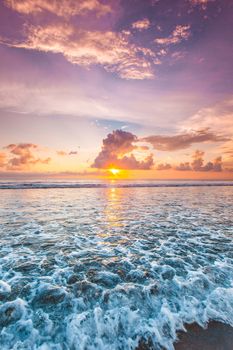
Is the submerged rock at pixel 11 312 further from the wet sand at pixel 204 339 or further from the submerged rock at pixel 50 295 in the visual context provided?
the wet sand at pixel 204 339

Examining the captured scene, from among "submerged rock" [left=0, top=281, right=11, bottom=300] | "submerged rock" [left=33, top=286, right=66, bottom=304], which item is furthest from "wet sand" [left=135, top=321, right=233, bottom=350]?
"submerged rock" [left=0, top=281, right=11, bottom=300]

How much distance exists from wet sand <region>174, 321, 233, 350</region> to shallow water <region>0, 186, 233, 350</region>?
0.58ft

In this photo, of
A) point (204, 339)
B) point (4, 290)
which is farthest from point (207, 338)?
point (4, 290)

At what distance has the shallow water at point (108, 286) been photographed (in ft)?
13.7

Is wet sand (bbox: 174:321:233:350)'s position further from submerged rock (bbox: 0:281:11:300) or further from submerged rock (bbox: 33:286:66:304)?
submerged rock (bbox: 0:281:11:300)

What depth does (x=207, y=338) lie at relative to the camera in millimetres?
4129

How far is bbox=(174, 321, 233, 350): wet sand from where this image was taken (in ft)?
12.9

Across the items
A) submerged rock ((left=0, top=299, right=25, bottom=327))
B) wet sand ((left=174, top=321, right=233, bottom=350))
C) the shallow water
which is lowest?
wet sand ((left=174, top=321, right=233, bottom=350))

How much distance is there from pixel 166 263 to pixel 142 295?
219 cm

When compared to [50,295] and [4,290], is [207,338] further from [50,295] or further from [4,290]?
[4,290]

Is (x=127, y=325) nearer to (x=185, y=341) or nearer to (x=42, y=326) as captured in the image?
(x=185, y=341)

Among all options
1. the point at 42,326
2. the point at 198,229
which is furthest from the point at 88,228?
the point at 42,326

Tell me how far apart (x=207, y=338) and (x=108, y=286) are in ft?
8.66

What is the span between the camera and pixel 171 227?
1195 centimetres
